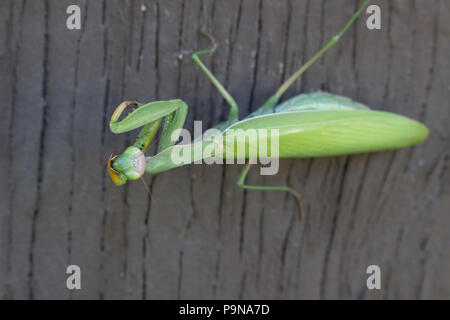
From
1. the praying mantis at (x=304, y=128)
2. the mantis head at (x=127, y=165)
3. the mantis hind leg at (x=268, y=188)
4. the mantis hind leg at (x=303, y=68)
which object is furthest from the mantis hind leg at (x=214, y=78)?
the mantis head at (x=127, y=165)

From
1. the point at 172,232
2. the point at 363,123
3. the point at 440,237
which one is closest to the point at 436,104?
the point at 363,123

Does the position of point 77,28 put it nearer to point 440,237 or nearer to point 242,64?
point 242,64

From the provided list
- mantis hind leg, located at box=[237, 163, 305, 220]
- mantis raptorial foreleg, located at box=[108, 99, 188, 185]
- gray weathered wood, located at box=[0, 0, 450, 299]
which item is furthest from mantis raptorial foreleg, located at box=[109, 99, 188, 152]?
mantis hind leg, located at box=[237, 163, 305, 220]

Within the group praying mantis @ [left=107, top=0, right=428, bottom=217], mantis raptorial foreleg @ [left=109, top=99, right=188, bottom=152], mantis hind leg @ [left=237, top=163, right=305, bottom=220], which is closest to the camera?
mantis raptorial foreleg @ [left=109, top=99, right=188, bottom=152]

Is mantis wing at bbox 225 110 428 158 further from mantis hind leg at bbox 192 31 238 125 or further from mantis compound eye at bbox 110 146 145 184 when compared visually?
mantis compound eye at bbox 110 146 145 184

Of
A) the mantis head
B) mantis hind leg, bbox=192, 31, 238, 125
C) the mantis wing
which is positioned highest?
mantis hind leg, bbox=192, 31, 238, 125

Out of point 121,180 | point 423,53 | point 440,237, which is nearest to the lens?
point 121,180

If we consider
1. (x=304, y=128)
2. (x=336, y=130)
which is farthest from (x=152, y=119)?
(x=336, y=130)
